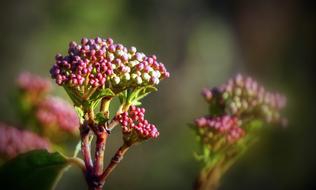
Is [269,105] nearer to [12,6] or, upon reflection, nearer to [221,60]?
[221,60]

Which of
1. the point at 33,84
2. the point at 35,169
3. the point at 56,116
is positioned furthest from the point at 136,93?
the point at 33,84

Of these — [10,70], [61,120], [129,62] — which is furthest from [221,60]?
[129,62]

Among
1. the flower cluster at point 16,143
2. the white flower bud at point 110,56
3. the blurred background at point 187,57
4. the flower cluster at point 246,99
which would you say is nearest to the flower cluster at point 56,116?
the flower cluster at point 16,143

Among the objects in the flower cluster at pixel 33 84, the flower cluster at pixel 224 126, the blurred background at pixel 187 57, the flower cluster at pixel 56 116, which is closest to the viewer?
the flower cluster at pixel 224 126

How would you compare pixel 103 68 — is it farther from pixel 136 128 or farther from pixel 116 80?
pixel 136 128

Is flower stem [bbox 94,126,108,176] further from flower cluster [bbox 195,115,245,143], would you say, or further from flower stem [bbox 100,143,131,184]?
flower cluster [bbox 195,115,245,143]

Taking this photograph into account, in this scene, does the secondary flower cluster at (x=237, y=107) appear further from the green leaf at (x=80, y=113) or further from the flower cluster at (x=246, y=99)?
the green leaf at (x=80, y=113)
